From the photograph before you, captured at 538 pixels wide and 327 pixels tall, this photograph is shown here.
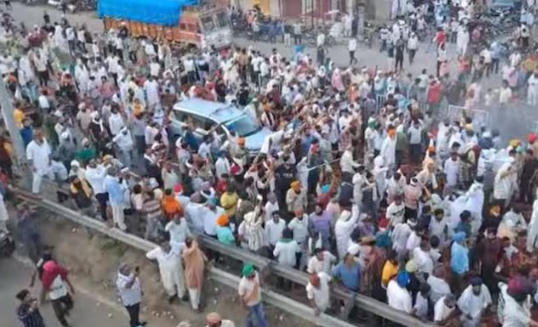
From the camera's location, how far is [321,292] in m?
9.97

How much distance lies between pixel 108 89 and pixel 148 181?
686cm

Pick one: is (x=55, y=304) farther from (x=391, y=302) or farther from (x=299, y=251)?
(x=391, y=302)

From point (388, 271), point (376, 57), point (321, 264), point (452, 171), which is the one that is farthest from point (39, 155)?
point (376, 57)

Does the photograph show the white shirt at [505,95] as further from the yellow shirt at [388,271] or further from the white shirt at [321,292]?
the white shirt at [321,292]

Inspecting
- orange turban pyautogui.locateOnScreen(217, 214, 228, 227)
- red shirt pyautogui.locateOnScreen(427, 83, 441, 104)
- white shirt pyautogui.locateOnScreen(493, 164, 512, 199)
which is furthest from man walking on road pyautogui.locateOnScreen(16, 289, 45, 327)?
red shirt pyautogui.locateOnScreen(427, 83, 441, 104)

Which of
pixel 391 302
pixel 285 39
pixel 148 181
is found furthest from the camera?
pixel 285 39

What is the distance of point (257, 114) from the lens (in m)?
16.8

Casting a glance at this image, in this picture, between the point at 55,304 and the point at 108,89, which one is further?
the point at 108,89

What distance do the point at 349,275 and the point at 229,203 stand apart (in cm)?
262

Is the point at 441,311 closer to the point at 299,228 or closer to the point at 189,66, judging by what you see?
the point at 299,228

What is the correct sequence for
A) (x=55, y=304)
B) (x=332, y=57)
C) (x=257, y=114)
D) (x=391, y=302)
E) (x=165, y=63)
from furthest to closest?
(x=332, y=57) < (x=165, y=63) < (x=257, y=114) < (x=55, y=304) < (x=391, y=302)

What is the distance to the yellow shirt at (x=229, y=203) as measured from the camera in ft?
39.1

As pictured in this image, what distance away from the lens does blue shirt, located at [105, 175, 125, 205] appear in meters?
12.3

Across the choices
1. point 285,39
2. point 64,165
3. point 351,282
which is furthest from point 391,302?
point 285,39
